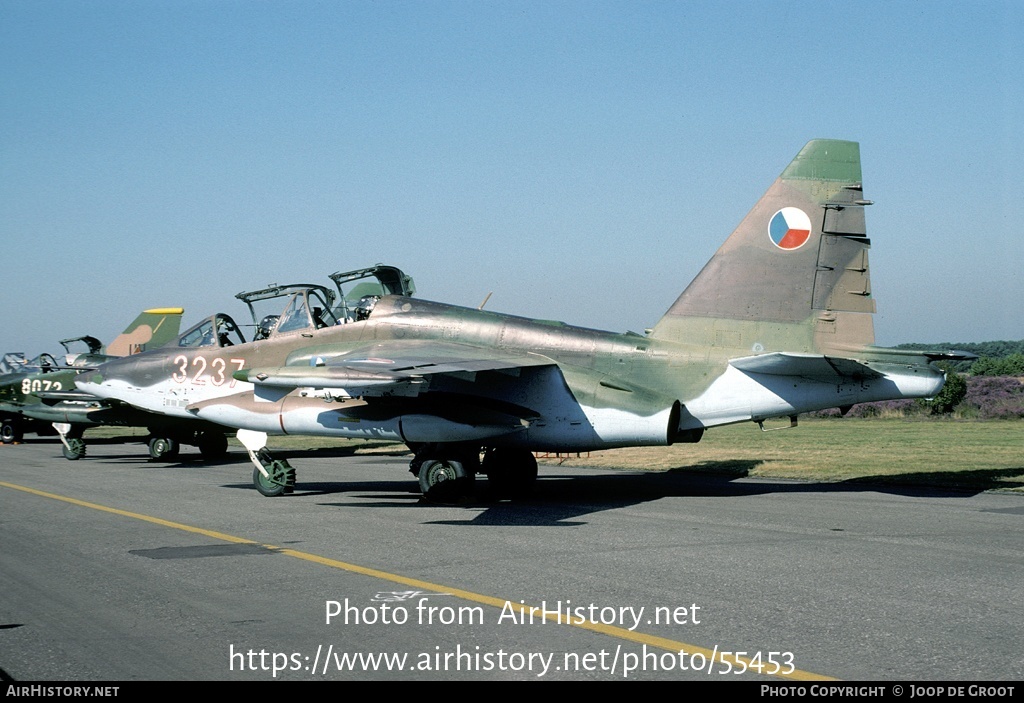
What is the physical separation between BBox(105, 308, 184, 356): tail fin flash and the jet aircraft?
17582 mm

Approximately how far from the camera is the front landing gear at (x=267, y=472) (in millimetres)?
16109

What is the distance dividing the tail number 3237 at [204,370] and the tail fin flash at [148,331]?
14884mm

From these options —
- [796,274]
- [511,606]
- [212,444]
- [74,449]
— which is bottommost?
[74,449]

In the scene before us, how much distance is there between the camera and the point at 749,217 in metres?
15.1

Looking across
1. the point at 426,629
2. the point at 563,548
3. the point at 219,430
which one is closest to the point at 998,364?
the point at 219,430

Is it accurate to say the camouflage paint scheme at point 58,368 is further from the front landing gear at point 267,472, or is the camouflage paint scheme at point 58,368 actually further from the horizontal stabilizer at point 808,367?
the horizontal stabilizer at point 808,367

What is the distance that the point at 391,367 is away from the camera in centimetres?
1356

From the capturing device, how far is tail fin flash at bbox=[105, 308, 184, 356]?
106ft

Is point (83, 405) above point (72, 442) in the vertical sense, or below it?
above

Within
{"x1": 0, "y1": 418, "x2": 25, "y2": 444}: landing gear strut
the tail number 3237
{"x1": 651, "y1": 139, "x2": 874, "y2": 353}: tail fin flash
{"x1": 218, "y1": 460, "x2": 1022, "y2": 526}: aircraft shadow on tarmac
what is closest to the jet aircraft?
{"x1": 651, "y1": 139, "x2": 874, "y2": 353}: tail fin flash

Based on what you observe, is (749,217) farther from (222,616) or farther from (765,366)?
(222,616)

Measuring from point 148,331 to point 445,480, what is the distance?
20.9m

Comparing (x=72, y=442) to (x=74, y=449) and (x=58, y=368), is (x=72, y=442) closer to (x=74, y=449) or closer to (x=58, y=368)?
(x=74, y=449)

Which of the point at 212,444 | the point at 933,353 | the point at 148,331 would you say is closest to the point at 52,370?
the point at 148,331
